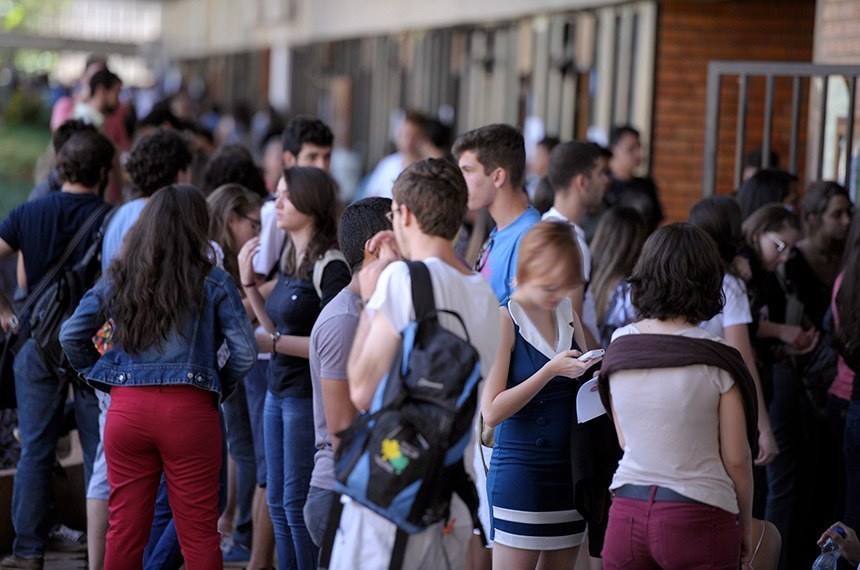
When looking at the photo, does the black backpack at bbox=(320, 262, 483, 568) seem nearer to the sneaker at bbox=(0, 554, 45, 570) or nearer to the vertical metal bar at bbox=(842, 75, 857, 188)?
the sneaker at bbox=(0, 554, 45, 570)

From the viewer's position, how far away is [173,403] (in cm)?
451

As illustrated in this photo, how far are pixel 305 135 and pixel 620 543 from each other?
3480 millimetres

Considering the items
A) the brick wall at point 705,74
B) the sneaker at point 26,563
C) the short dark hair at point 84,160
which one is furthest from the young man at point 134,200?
the brick wall at point 705,74

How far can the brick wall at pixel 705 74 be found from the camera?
34.1 ft

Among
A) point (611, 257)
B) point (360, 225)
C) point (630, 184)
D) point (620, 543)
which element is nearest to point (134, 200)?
point (360, 225)

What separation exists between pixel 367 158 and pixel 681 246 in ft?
46.1

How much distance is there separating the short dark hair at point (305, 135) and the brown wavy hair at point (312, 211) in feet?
5.15

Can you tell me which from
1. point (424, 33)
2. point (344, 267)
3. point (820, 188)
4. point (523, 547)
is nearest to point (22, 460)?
point (344, 267)

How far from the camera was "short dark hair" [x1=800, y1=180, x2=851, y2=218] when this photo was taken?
6.14 m

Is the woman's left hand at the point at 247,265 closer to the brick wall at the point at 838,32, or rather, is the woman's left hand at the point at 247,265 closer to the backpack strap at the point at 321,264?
the backpack strap at the point at 321,264

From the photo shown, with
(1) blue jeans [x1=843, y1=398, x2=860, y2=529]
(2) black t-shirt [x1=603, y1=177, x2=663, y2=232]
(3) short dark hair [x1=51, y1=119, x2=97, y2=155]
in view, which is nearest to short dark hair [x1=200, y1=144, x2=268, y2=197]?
(3) short dark hair [x1=51, y1=119, x2=97, y2=155]

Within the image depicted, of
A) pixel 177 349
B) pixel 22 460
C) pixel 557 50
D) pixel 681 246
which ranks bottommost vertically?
pixel 22 460

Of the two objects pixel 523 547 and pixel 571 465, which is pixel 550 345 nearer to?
pixel 571 465

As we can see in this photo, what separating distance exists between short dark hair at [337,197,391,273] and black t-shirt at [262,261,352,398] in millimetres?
639
